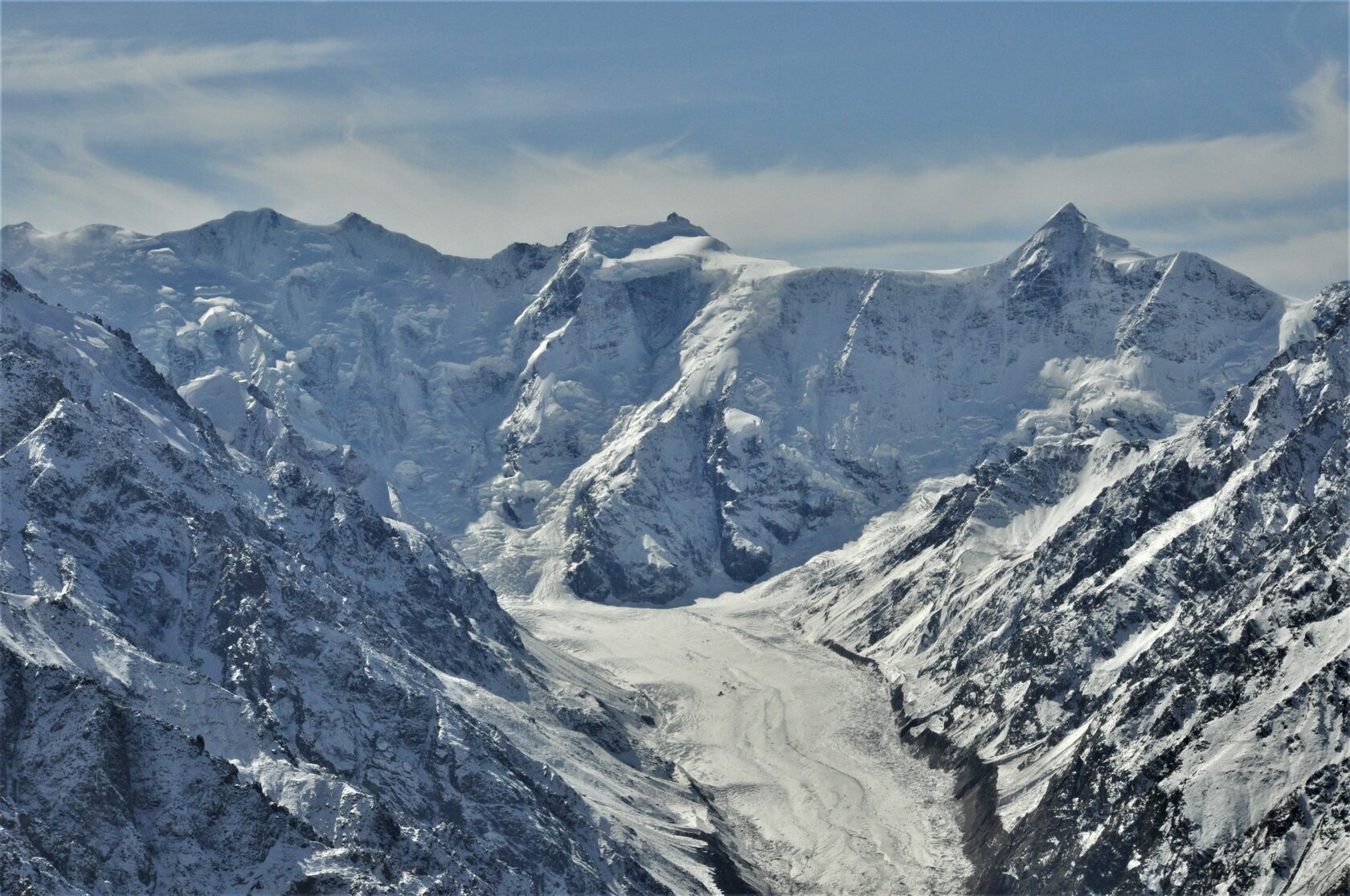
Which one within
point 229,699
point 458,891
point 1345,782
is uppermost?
point 1345,782

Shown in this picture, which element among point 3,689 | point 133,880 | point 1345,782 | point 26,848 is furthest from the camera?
point 1345,782

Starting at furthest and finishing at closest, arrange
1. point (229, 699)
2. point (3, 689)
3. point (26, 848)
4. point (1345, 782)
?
1. point (229, 699)
2. point (1345, 782)
3. point (3, 689)
4. point (26, 848)

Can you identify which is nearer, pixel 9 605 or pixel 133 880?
pixel 133 880

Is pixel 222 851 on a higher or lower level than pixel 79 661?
lower

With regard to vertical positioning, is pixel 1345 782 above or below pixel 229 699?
above

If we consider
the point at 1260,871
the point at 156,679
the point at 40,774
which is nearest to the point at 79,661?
the point at 156,679

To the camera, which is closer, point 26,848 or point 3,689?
point 26,848

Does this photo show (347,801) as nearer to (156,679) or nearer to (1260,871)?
(156,679)

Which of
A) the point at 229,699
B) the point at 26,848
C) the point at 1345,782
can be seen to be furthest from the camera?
the point at 229,699

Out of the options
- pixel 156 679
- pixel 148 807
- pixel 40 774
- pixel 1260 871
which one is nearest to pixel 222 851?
pixel 148 807

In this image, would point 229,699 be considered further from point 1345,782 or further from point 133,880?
point 1345,782
